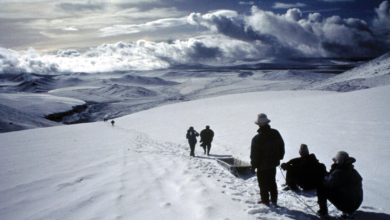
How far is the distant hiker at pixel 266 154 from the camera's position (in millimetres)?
3637

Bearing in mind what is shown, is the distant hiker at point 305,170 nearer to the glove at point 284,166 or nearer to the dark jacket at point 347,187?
the glove at point 284,166

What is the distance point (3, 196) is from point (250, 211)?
13.5 ft

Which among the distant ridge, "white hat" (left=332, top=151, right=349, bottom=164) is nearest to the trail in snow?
"white hat" (left=332, top=151, right=349, bottom=164)

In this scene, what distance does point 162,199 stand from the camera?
13.1 ft

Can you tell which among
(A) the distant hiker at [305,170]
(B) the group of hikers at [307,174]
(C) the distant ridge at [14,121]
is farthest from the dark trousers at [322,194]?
(C) the distant ridge at [14,121]

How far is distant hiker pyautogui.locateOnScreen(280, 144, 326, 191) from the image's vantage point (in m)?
3.69

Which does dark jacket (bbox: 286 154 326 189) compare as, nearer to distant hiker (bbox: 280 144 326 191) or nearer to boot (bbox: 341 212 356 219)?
Answer: distant hiker (bbox: 280 144 326 191)

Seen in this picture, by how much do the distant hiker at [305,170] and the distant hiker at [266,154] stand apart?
280 millimetres

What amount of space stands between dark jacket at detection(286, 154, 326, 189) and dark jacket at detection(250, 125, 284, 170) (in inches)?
16.9

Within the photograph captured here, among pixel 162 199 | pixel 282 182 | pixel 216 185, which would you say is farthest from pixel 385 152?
pixel 162 199

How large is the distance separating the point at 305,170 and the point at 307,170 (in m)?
0.03

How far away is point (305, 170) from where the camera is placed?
3.80m

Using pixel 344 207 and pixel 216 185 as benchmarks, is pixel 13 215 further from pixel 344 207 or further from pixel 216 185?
pixel 344 207

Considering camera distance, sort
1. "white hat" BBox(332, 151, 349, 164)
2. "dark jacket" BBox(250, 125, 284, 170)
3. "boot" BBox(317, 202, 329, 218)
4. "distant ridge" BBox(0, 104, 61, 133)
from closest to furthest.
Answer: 1. "white hat" BBox(332, 151, 349, 164)
2. "boot" BBox(317, 202, 329, 218)
3. "dark jacket" BBox(250, 125, 284, 170)
4. "distant ridge" BBox(0, 104, 61, 133)
